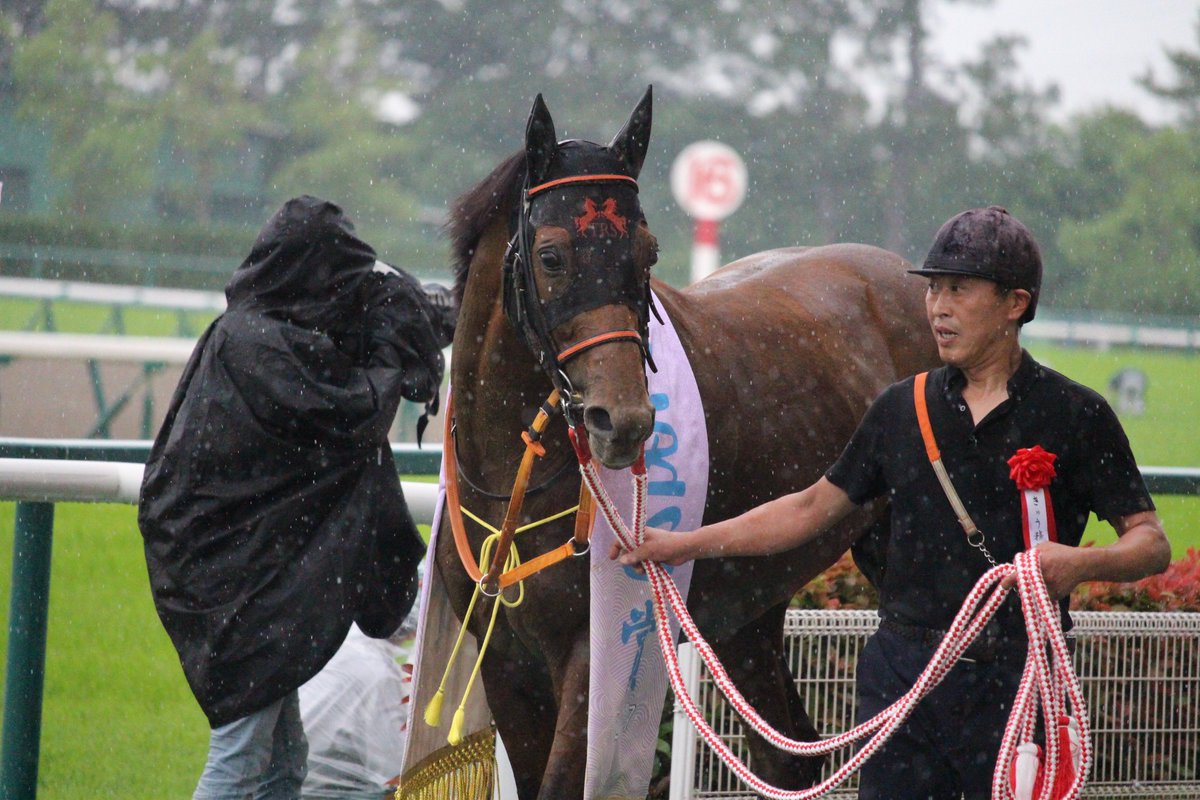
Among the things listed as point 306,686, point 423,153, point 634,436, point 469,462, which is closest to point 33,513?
point 306,686

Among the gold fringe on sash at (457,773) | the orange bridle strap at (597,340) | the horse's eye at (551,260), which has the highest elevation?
the horse's eye at (551,260)

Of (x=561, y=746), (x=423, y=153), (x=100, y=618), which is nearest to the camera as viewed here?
(x=561, y=746)

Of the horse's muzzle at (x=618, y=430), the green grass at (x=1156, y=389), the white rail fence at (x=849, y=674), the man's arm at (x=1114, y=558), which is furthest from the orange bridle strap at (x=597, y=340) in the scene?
the green grass at (x=1156, y=389)

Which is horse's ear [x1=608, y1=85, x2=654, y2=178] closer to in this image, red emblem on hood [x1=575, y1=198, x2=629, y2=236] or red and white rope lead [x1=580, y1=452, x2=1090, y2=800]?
red emblem on hood [x1=575, y1=198, x2=629, y2=236]

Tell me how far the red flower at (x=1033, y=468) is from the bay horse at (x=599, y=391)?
2.16 feet

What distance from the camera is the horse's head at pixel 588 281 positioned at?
2.62 meters

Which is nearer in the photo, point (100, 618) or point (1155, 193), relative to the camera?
point (100, 618)

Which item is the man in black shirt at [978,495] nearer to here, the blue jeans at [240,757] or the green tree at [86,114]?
the blue jeans at [240,757]

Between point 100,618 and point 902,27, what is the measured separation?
3071 cm

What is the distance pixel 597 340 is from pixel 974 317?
2.29 feet

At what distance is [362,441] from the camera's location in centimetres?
352

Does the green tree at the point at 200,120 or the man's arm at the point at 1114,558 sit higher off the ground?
the green tree at the point at 200,120

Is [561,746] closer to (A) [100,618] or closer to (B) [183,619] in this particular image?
(B) [183,619]

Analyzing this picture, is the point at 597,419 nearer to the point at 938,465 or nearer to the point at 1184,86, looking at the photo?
the point at 938,465
